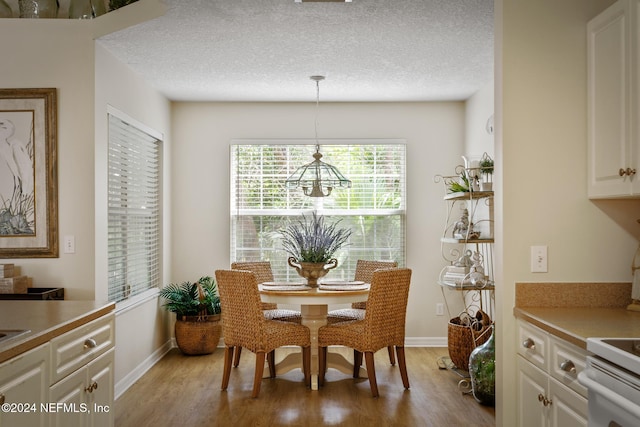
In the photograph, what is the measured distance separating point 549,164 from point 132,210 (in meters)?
3.36

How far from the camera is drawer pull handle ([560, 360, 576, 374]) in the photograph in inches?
85.7

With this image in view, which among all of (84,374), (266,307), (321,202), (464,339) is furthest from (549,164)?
(321,202)

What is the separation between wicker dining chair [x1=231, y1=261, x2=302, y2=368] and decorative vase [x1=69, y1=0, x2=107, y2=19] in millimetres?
2334

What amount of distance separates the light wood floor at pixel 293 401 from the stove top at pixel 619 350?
2.03m

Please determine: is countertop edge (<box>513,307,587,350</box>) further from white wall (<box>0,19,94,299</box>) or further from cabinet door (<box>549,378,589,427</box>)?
white wall (<box>0,19,94,299</box>)

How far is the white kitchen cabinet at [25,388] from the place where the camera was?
1888 millimetres

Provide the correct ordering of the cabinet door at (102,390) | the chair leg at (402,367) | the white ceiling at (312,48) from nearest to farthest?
the cabinet door at (102,390), the white ceiling at (312,48), the chair leg at (402,367)

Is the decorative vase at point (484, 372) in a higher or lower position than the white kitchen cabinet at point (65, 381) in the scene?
lower

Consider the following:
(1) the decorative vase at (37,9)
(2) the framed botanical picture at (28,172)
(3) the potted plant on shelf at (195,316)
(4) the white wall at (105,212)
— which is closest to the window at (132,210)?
(4) the white wall at (105,212)

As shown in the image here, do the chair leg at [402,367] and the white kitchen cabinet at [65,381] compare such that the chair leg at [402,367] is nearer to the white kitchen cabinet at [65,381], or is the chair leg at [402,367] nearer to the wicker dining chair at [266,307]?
the wicker dining chair at [266,307]

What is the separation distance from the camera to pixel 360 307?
5.41m

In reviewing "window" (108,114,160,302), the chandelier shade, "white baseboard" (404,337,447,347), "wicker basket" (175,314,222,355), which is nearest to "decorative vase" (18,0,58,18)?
"window" (108,114,160,302)

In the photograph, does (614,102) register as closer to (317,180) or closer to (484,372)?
(484,372)

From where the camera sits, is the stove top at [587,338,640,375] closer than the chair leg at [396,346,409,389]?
Yes
